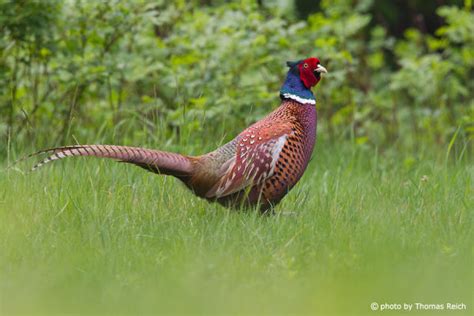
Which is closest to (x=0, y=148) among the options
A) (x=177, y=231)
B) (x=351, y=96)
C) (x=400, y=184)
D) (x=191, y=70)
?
(x=191, y=70)

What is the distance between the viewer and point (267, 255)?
173 inches

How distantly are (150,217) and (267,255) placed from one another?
32.8 inches

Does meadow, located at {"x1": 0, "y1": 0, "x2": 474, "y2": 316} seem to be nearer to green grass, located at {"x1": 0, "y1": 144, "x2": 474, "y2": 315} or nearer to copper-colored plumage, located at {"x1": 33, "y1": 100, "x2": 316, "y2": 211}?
green grass, located at {"x1": 0, "y1": 144, "x2": 474, "y2": 315}

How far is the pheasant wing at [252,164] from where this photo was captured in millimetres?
5117

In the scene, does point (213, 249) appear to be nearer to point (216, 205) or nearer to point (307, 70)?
point (216, 205)

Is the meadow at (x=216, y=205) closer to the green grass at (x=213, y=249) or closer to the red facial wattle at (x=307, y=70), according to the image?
the green grass at (x=213, y=249)

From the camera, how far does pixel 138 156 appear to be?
4.89 meters

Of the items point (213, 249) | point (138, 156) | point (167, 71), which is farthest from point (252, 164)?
point (167, 71)

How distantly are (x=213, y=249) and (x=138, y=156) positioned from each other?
779 millimetres

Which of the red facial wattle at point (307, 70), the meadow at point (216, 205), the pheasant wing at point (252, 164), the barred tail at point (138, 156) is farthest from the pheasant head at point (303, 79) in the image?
the barred tail at point (138, 156)

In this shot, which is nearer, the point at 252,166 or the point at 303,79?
the point at 252,166

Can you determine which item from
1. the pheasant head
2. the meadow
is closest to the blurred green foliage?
the meadow

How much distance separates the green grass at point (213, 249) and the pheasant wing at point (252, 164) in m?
0.18

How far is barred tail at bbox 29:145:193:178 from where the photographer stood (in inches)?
189
